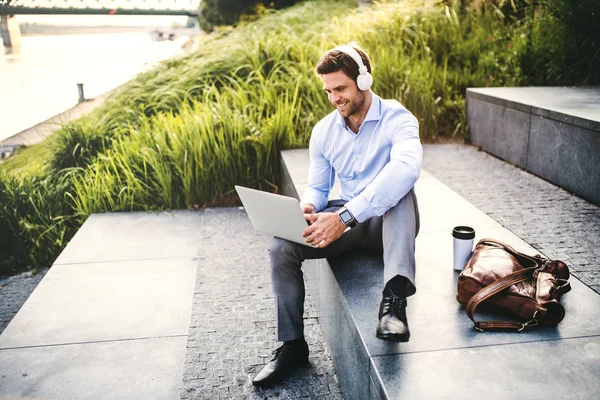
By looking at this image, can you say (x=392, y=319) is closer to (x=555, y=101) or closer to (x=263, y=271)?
(x=263, y=271)

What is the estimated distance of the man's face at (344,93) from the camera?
2.75 m

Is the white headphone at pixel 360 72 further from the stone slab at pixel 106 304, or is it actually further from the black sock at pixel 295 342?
the stone slab at pixel 106 304

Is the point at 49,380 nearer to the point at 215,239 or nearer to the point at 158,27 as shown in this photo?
the point at 215,239

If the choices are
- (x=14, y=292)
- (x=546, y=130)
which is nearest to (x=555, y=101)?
(x=546, y=130)

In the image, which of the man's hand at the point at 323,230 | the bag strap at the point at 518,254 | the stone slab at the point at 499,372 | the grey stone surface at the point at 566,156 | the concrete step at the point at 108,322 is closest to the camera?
the stone slab at the point at 499,372

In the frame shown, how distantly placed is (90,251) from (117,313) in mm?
1220

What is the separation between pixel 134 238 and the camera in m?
4.90

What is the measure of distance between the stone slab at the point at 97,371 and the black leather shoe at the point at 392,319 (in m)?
1.21

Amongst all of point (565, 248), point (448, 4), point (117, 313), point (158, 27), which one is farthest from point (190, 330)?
point (158, 27)

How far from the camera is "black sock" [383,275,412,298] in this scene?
7.45 feet

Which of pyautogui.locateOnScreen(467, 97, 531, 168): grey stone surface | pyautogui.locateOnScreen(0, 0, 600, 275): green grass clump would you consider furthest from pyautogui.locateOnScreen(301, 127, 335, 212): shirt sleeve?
pyautogui.locateOnScreen(467, 97, 531, 168): grey stone surface

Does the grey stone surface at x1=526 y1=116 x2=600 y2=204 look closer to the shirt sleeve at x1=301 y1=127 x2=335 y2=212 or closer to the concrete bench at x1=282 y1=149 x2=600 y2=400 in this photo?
the concrete bench at x1=282 y1=149 x2=600 y2=400

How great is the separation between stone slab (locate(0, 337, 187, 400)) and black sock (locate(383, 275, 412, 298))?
4.11ft

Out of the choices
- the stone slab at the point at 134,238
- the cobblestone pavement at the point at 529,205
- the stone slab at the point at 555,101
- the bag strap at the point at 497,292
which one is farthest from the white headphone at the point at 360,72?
the stone slab at the point at 134,238
